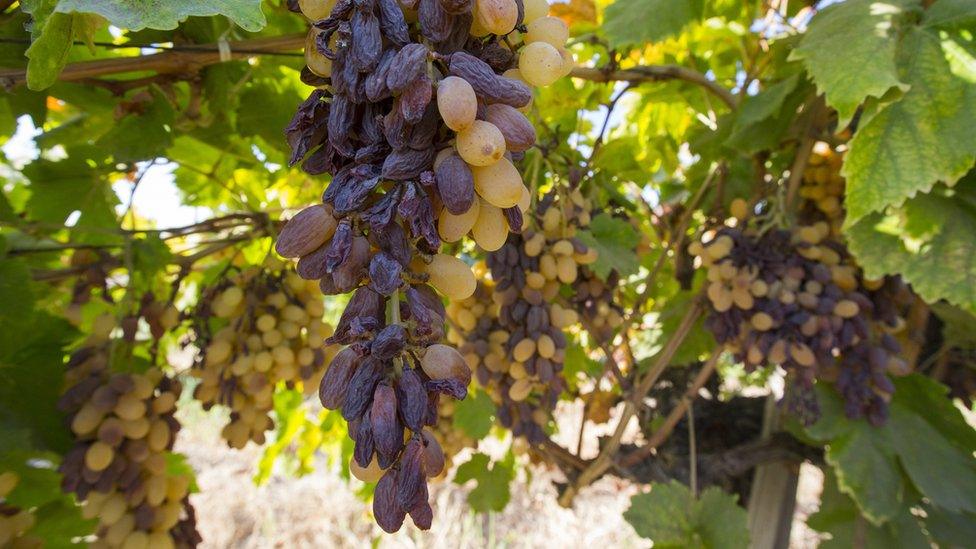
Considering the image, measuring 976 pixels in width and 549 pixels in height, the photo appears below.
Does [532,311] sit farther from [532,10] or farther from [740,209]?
[532,10]

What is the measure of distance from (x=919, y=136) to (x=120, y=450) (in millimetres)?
1483

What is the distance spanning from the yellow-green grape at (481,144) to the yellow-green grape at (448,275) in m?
0.10

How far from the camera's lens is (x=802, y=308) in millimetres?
1388

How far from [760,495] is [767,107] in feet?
4.50

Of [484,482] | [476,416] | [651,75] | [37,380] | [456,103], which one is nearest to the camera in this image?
[456,103]

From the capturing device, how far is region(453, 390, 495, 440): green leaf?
1.89 meters

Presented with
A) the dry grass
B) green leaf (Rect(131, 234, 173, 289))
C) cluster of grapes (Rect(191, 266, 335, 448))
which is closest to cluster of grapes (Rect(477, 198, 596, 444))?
cluster of grapes (Rect(191, 266, 335, 448))

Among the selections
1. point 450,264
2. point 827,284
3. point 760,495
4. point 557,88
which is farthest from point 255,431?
point 760,495

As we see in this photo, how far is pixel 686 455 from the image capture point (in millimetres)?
2131

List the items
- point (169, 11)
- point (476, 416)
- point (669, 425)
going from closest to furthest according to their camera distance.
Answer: point (169, 11) < point (669, 425) < point (476, 416)

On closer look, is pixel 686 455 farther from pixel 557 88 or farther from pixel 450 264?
pixel 450 264

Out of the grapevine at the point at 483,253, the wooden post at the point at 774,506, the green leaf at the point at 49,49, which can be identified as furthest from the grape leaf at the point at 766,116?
the green leaf at the point at 49,49

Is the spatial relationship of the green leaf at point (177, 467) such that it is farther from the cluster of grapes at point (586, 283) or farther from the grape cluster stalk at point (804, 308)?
the grape cluster stalk at point (804, 308)

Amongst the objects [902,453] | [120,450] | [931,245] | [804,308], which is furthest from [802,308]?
[120,450]
